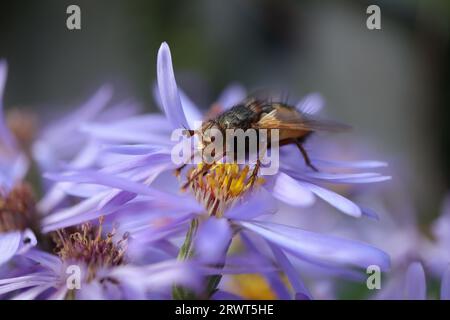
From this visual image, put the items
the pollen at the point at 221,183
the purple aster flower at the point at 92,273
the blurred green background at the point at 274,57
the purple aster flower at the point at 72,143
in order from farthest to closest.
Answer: the blurred green background at the point at 274,57 < the purple aster flower at the point at 72,143 < the pollen at the point at 221,183 < the purple aster flower at the point at 92,273

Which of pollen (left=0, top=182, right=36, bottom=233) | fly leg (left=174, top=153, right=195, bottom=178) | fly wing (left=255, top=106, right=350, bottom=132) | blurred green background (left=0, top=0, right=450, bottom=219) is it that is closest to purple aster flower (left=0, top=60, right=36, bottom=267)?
pollen (left=0, top=182, right=36, bottom=233)

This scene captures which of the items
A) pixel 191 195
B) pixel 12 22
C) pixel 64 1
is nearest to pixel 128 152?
pixel 191 195

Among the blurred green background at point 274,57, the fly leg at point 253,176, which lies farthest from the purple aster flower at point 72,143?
the blurred green background at point 274,57

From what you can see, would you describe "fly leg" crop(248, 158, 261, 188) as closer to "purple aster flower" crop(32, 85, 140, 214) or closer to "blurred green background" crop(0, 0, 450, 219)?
"purple aster flower" crop(32, 85, 140, 214)

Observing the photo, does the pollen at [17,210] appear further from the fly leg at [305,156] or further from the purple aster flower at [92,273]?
the fly leg at [305,156]

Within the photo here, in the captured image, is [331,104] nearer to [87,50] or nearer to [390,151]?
[390,151]
